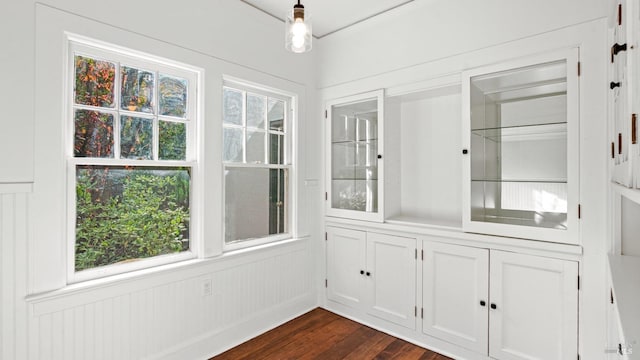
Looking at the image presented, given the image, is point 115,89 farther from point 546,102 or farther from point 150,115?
point 546,102

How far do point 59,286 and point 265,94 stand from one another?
81.8 inches

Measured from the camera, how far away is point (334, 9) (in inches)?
111

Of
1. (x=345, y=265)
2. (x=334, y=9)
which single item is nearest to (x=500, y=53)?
(x=334, y=9)

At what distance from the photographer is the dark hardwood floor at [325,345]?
98.4 inches

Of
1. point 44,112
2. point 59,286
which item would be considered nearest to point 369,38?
point 44,112

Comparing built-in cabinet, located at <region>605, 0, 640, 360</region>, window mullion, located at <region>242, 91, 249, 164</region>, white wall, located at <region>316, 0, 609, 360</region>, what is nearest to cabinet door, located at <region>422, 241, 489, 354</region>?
white wall, located at <region>316, 0, 609, 360</region>

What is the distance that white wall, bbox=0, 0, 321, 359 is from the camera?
1.68 m

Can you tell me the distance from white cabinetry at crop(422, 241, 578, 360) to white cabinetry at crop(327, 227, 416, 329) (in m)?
0.17

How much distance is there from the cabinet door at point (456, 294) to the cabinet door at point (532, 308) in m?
0.07

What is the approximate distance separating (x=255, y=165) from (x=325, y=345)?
1659 mm

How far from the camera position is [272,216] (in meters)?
3.10

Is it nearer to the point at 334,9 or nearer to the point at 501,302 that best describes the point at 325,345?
the point at 501,302

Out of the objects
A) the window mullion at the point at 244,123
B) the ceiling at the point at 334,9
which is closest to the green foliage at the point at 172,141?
the window mullion at the point at 244,123

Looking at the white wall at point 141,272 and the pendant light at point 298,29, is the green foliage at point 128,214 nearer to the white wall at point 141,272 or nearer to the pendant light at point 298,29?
the white wall at point 141,272
